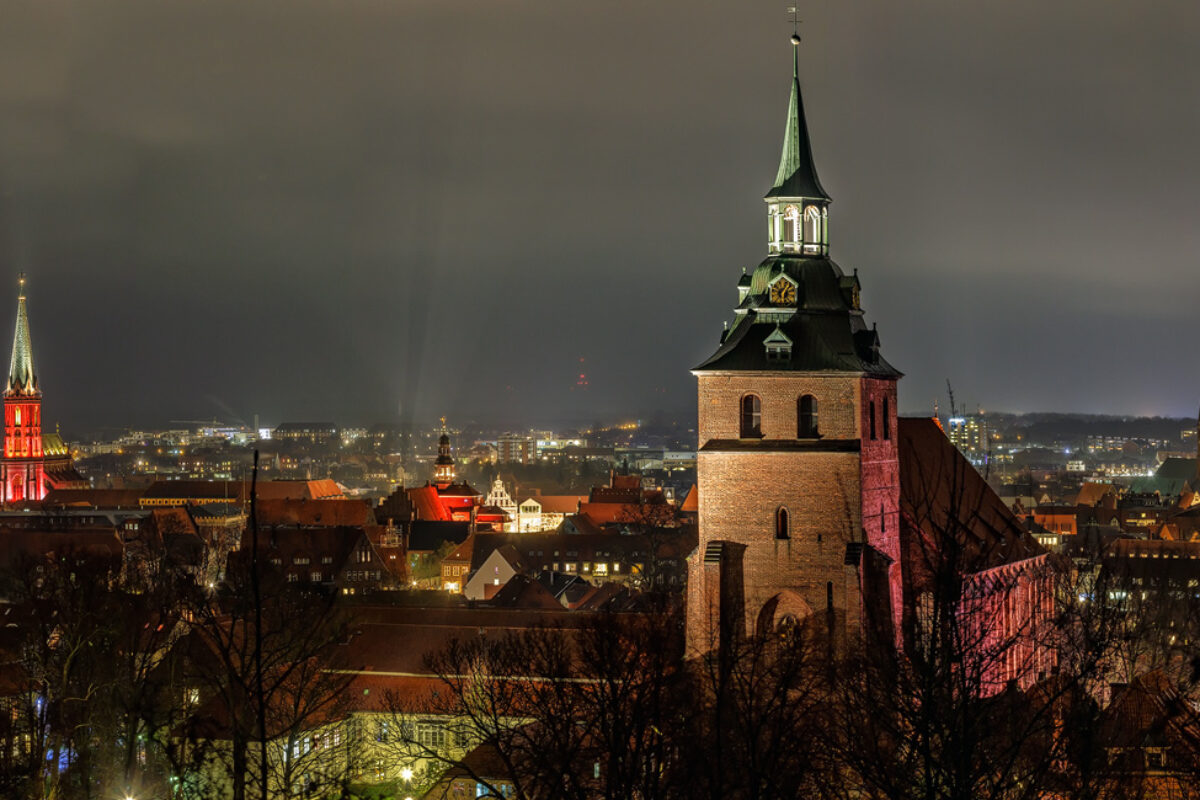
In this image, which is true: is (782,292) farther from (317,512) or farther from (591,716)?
(317,512)

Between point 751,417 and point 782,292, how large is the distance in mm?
3385

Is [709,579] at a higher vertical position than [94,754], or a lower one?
higher

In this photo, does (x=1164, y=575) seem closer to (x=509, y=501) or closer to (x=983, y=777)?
(x=983, y=777)

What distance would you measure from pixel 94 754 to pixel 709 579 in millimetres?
16269

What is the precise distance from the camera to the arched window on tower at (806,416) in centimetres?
3919

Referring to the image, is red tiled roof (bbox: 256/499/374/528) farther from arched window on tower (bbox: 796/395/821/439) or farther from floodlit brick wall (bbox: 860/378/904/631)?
arched window on tower (bbox: 796/395/821/439)

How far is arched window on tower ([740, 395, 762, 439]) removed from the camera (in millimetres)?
39281

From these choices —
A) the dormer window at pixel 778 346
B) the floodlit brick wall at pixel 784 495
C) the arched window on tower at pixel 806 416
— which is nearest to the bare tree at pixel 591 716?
the floodlit brick wall at pixel 784 495

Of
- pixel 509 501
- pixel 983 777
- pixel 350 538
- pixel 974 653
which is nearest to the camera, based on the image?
pixel 974 653

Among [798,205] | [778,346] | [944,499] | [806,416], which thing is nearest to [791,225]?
[798,205]

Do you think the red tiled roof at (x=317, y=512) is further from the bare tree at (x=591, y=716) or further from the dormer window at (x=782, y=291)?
the dormer window at (x=782, y=291)

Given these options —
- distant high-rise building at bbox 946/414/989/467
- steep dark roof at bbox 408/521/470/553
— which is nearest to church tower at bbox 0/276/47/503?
steep dark roof at bbox 408/521/470/553

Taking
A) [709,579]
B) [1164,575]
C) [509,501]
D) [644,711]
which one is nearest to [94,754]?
[709,579]

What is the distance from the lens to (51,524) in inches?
4680
